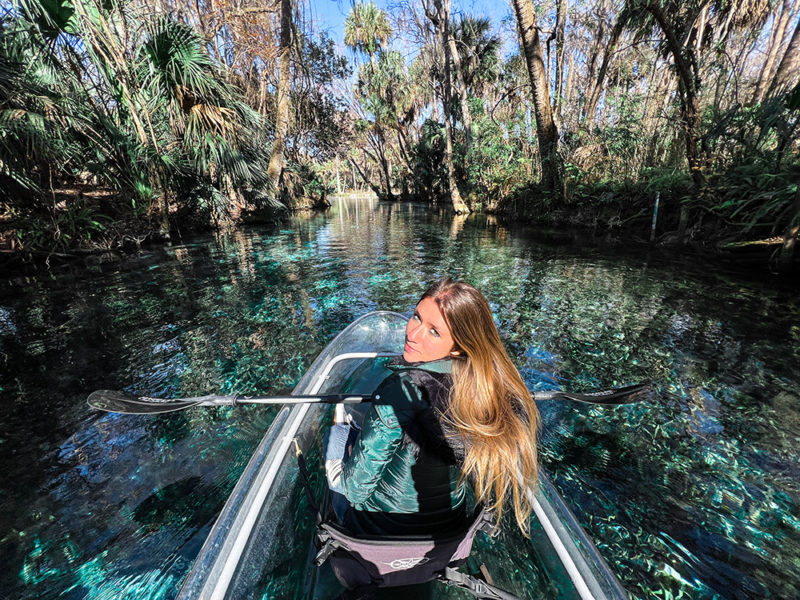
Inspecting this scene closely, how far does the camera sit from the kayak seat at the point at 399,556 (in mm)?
1088

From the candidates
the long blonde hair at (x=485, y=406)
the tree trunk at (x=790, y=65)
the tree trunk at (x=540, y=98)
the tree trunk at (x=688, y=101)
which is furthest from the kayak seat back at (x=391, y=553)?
the tree trunk at (x=540, y=98)

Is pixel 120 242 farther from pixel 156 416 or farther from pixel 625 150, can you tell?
pixel 625 150

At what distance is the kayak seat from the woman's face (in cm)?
57

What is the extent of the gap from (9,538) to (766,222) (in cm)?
1011

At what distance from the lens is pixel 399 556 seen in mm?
1112

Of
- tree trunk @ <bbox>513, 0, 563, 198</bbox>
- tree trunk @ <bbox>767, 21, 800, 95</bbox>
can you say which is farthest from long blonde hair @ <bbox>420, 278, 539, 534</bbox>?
tree trunk @ <bbox>513, 0, 563, 198</bbox>

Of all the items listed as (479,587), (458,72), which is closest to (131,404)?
(479,587)

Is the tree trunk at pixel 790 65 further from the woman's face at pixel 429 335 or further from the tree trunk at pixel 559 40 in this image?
the woman's face at pixel 429 335

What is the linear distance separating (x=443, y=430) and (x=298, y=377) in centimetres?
264

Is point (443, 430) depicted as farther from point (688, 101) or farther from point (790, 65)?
point (790, 65)

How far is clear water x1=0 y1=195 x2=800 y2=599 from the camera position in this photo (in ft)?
5.73

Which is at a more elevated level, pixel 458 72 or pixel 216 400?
pixel 458 72

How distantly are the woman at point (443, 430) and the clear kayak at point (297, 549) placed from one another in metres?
0.18

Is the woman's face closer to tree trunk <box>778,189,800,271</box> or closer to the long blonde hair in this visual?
the long blonde hair
